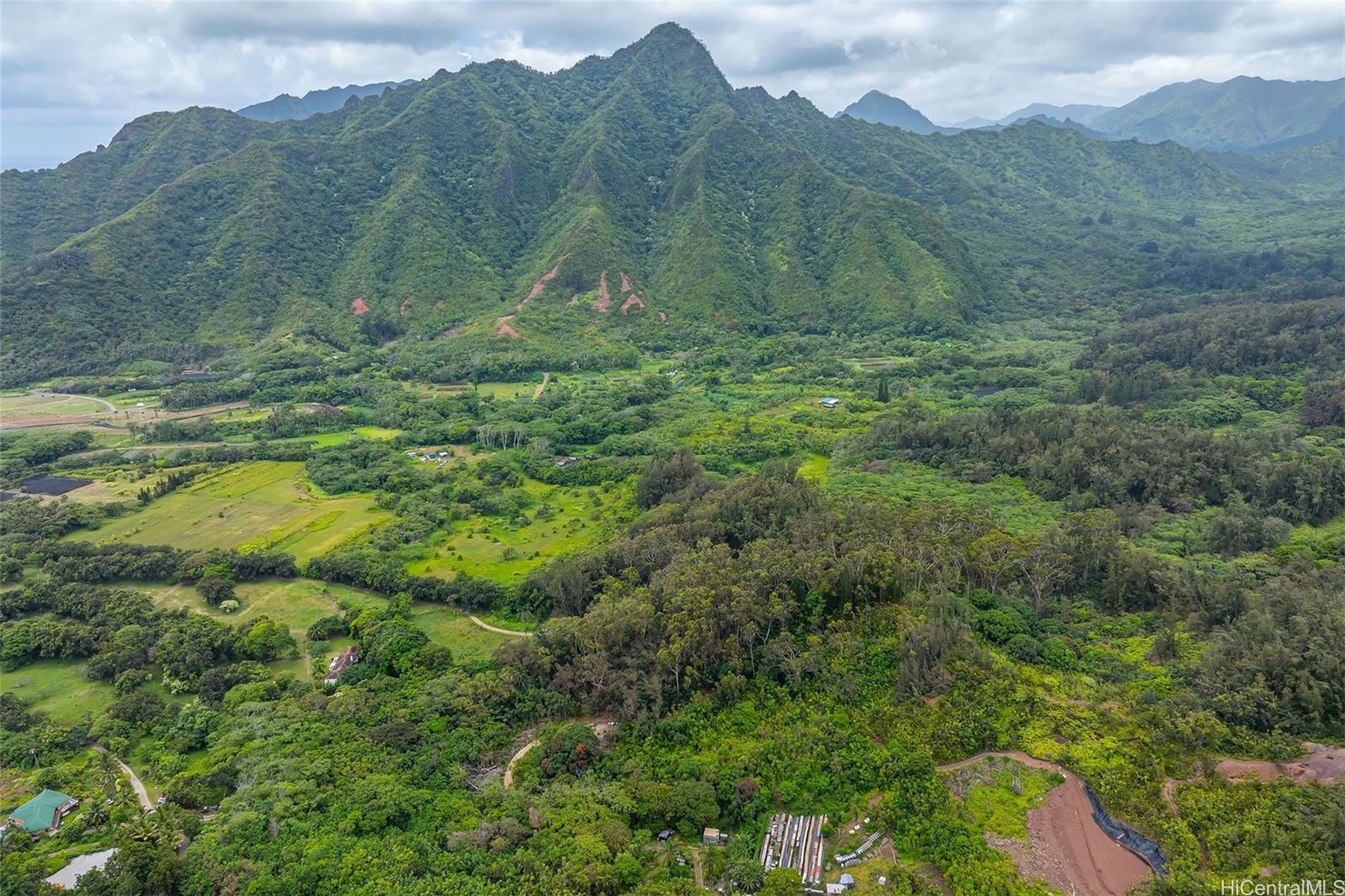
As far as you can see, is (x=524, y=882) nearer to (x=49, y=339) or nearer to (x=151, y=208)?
(x=49, y=339)

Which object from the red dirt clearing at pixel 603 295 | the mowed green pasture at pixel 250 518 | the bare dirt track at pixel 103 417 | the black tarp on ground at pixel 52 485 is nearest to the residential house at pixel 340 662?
the mowed green pasture at pixel 250 518

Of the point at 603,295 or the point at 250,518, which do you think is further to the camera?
the point at 603,295

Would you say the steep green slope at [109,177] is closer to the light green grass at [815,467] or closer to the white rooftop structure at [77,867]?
the white rooftop structure at [77,867]

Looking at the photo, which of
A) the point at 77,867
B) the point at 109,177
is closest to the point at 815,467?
the point at 77,867

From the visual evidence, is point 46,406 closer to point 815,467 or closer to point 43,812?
point 43,812

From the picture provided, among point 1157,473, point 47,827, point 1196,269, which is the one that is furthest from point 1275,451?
point 1196,269

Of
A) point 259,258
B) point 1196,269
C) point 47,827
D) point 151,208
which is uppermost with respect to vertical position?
point 151,208

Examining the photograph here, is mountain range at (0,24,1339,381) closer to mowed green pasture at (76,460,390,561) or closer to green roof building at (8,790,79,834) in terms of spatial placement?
mowed green pasture at (76,460,390,561)
